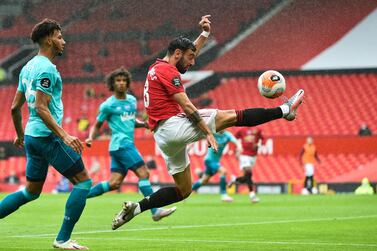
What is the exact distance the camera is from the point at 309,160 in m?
29.9

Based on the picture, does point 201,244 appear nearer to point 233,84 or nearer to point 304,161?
point 304,161

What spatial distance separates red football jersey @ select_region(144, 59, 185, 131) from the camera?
9.81 metres

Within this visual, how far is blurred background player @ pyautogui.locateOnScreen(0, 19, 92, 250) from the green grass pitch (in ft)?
2.02

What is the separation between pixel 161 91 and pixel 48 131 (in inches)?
58.4

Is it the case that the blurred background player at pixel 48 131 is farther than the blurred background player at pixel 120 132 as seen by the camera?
No

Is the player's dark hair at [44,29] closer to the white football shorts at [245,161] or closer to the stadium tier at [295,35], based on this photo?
the white football shorts at [245,161]

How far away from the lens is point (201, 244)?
9836 mm

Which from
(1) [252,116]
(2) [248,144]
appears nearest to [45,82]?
(1) [252,116]

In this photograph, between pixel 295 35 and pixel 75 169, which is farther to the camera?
pixel 295 35

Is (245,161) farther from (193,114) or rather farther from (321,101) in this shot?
(321,101)

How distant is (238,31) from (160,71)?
31.9m

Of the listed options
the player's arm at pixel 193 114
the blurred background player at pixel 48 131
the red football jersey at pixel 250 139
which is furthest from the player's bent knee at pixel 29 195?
the red football jersey at pixel 250 139

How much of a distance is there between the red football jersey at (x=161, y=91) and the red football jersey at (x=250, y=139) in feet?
44.0

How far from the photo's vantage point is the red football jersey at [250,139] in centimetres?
2341
